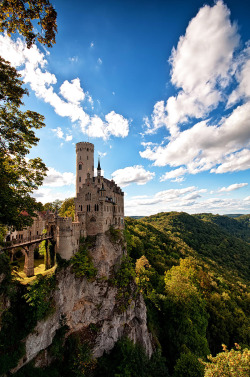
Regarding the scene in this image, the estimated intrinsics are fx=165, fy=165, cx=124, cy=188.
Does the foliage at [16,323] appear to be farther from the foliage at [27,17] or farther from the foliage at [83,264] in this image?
the foliage at [27,17]

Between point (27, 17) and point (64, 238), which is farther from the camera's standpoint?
point (64, 238)

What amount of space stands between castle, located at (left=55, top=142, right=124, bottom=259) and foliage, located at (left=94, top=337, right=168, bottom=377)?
1919 cm

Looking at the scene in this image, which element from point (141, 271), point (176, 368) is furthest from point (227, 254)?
point (176, 368)

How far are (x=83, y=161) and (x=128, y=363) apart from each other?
36159mm

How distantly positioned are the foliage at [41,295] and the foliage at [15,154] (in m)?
9.43

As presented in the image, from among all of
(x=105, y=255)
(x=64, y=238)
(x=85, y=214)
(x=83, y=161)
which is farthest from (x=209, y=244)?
(x=64, y=238)

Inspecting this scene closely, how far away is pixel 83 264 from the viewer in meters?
26.1

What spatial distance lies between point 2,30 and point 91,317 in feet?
115

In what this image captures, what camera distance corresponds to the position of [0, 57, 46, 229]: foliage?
13.3m

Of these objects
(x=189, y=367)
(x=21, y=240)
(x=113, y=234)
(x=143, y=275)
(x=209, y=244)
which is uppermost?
(x=21, y=240)

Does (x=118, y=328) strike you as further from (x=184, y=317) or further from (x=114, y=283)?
(x=184, y=317)

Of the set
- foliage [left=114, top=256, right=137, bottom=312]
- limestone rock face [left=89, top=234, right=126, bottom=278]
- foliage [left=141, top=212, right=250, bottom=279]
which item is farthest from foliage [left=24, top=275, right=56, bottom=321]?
foliage [left=141, top=212, right=250, bottom=279]

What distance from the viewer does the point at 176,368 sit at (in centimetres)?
2822

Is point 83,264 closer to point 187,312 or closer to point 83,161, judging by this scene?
point 83,161
